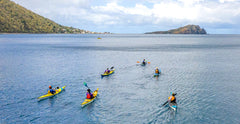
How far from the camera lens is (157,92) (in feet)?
122

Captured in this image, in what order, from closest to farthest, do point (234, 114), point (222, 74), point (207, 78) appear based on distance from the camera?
point (234, 114)
point (207, 78)
point (222, 74)

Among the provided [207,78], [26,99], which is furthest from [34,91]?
[207,78]

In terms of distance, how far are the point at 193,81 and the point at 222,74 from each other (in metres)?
12.7

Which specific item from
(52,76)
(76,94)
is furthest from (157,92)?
(52,76)

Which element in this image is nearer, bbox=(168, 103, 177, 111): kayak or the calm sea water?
the calm sea water

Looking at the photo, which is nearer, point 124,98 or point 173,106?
point 173,106

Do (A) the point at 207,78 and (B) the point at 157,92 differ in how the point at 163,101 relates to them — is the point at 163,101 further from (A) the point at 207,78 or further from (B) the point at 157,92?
(A) the point at 207,78

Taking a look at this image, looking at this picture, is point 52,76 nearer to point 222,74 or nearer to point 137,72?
point 137,72

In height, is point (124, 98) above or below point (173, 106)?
below

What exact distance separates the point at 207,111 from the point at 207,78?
810 inches

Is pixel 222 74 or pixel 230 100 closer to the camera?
pixel 230 100

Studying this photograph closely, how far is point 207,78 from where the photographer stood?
47.0m

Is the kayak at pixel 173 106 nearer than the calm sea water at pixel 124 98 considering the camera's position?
No

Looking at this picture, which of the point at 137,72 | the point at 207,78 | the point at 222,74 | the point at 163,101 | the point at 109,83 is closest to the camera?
the point at 163,101
